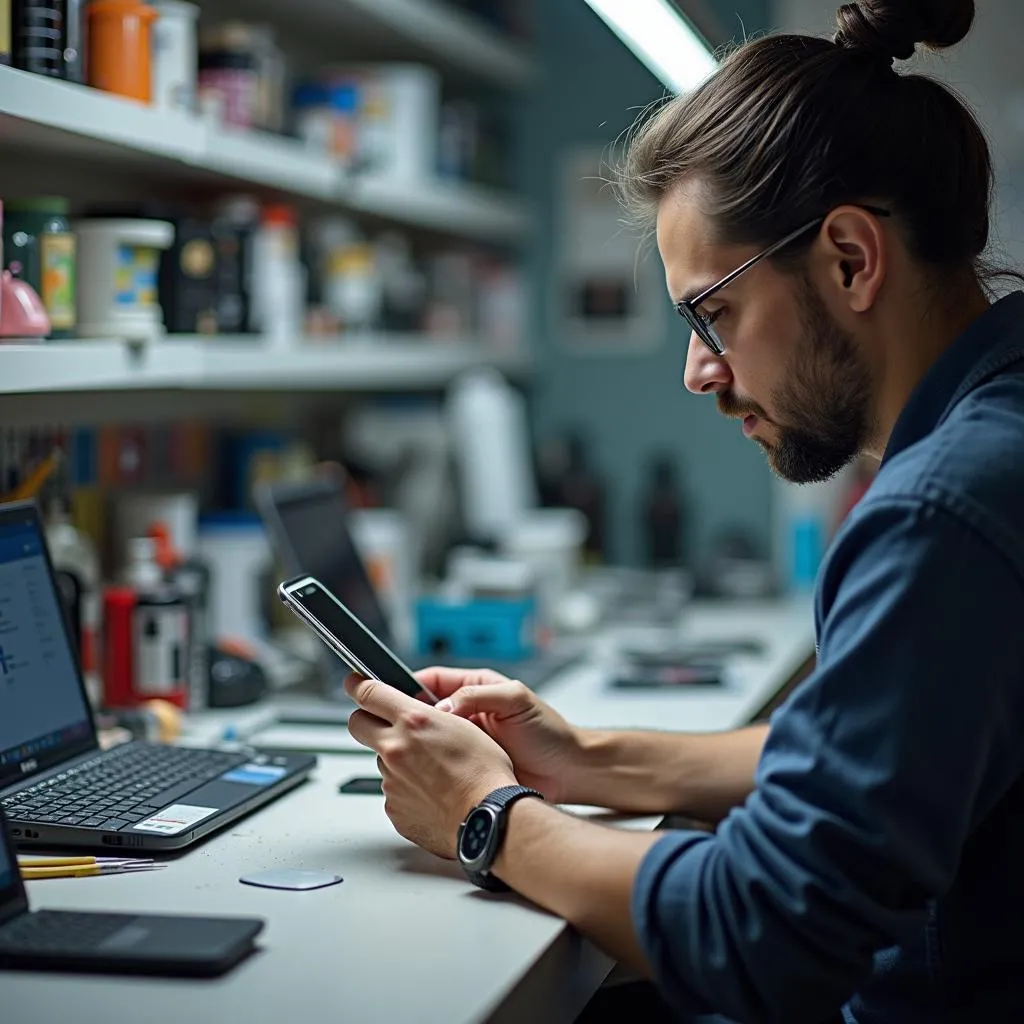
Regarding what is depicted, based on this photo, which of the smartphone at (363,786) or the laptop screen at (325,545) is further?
the laptop screen at (325,545)

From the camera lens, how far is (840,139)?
122 centimetres

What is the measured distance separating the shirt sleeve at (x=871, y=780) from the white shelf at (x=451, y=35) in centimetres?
192

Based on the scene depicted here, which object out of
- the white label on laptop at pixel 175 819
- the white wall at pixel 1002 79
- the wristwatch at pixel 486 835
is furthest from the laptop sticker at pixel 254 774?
the white wall at pixel 1002 79

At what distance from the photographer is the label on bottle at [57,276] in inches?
68.2

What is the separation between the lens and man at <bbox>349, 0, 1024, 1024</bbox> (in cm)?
103

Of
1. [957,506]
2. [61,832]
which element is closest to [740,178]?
[957,506]

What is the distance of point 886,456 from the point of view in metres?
1.24

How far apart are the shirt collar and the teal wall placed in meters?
2.34

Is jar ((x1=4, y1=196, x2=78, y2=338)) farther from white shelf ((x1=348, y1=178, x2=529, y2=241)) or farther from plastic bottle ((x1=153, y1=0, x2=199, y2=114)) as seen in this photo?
white shelf ((x1=348, y1=178, x2=529, y2=241))

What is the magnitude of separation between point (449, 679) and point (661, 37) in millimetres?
1133

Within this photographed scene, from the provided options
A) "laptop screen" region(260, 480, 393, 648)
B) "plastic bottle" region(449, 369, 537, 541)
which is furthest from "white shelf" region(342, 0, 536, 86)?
"laptop screen" region(260, 480, 393, 648)

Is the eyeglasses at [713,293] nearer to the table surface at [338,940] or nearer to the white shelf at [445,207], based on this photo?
the table surface at [338,940]

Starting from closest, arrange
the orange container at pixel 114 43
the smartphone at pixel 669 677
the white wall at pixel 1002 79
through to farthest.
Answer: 1. the orange container at pixel 114 43
2. the smartphone at pixel 669 677
3. the white wall at pixel 1002 79

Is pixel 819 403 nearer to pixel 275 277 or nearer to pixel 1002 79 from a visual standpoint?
pixel 275 277
